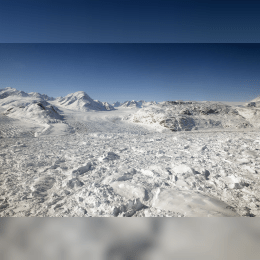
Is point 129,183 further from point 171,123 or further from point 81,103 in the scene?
point 81,103

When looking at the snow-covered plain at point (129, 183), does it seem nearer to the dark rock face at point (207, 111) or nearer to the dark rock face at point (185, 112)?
the dark rock face at point (185, 112)

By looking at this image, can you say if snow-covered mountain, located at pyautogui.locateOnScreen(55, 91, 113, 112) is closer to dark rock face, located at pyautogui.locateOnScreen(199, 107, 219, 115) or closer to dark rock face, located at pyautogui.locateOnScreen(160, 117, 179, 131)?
dark rock face, located at pyautogui.locateOnScreen(160, 117, 179, 131)

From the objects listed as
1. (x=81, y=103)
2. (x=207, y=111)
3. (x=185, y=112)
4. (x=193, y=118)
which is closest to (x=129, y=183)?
(x=193, y=118)

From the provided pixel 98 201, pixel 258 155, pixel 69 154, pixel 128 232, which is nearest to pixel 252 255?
pixel 128 232

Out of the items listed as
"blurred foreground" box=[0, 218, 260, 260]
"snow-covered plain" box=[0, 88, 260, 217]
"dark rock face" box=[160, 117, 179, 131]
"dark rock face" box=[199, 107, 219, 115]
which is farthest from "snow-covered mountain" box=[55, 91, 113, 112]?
"blurred foreground" box=[0, 218, 260, 260]

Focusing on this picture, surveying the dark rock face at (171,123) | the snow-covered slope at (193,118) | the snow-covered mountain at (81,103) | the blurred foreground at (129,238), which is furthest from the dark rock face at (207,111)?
the snow-covered mountain at (81,103)

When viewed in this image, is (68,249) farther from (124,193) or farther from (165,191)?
(165,191)
